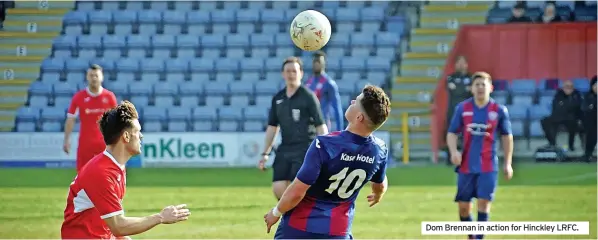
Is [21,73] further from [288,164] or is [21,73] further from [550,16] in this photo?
[288,164]

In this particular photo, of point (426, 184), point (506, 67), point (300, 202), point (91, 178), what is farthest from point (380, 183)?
point (506, 67)

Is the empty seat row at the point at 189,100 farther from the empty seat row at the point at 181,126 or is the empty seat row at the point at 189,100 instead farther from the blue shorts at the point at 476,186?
the blue shorts at the point at 476,186

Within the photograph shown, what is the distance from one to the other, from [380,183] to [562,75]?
2018 cm

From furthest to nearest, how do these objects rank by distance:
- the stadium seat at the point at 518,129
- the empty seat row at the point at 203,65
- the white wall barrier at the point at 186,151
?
the empty seat row at the point at 203,65, the stadium seat at the point at 518,129, the white wall barrier at the point at 186,151

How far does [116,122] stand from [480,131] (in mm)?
5649

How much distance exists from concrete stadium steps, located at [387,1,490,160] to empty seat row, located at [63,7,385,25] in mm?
1251

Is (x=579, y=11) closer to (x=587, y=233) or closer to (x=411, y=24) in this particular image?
(x=411, y=24)

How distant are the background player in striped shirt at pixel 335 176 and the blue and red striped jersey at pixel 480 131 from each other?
448 cm

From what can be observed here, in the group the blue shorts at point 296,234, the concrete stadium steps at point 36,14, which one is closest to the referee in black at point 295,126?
the blue shorts at point 296,234

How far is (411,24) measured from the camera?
28172 millimetres

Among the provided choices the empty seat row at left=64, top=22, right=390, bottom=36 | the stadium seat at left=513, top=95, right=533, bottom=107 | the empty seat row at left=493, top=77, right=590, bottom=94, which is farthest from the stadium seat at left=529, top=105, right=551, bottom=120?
the empty seat row at left=64, top=22, right=390, bottom=36

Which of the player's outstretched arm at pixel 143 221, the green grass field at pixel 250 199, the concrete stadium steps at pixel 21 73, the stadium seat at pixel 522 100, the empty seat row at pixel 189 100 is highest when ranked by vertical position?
the concrete stadium steps at pixel 21 73

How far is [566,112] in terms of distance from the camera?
23.6 meters

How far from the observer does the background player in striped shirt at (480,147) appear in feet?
36.0
